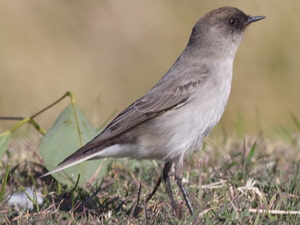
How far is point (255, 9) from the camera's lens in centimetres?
1360

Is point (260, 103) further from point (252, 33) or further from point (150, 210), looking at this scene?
point (150, 210)

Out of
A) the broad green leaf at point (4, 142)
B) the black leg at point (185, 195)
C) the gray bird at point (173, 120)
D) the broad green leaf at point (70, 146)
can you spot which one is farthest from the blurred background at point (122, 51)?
the black leg at point (185, 195)

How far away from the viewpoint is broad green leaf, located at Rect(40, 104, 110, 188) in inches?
269

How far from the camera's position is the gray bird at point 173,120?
6379mm

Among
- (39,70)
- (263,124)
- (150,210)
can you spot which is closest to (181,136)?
(150,210)

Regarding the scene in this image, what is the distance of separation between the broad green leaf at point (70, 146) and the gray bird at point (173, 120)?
20.8 inches

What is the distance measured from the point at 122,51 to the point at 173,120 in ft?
24.9

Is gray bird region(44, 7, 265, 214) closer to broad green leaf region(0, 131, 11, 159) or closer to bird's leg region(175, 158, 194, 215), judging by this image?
bird's leg region(175, 158, 194, 215)

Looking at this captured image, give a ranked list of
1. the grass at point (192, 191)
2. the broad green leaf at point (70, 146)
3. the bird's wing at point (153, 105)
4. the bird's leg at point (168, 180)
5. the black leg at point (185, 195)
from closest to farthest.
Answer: the grass at point (192, 191)
the black leg at point (185, 195)
the bird's leg at point (168, 180)
the bird's wing at point (153, 105)
the broad green leaf at point (70, 146)

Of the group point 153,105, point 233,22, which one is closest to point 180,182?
point 153,105

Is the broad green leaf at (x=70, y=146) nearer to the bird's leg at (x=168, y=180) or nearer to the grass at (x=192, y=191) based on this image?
the grass at (x=192, y=191)

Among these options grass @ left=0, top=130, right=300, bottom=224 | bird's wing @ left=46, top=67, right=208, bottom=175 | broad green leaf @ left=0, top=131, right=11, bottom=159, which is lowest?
grass @ left=0, top=130, right=300, bottom=224

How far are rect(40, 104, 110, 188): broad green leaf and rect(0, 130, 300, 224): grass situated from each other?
0.12m

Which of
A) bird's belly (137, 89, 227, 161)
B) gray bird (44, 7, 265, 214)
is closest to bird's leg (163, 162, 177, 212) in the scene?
gray bird (44, 7, 265, 214)
